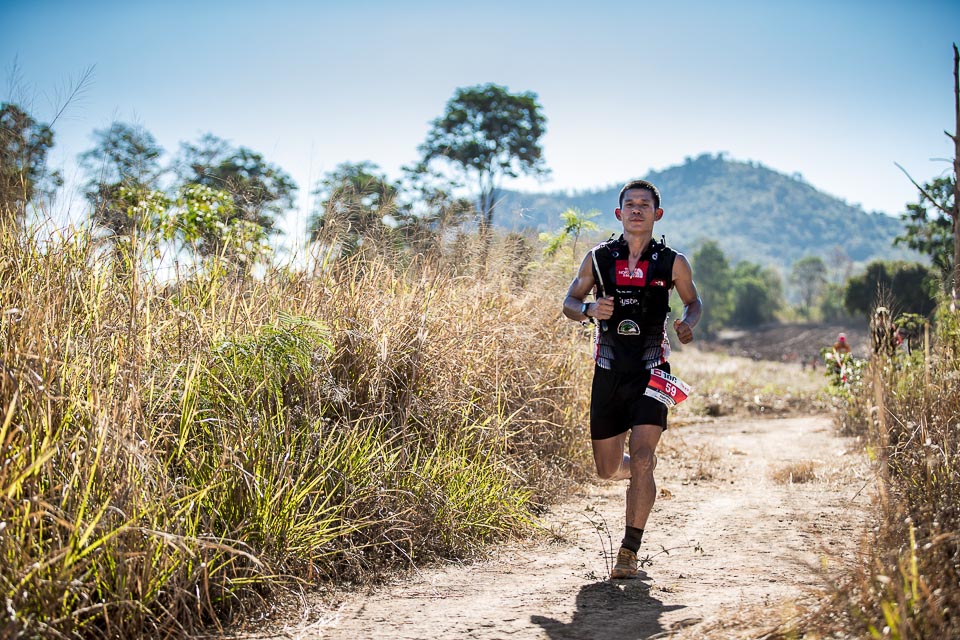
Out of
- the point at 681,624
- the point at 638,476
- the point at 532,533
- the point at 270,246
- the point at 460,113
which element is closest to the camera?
the point at 681,624

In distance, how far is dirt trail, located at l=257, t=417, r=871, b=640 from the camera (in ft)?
11.0

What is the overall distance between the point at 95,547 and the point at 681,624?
88.8 inches

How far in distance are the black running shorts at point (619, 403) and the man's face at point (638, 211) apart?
825 millimetres

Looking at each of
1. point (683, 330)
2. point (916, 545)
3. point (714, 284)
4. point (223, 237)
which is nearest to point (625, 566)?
point (683, 330)

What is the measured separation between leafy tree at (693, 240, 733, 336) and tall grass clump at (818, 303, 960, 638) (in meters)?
95.2

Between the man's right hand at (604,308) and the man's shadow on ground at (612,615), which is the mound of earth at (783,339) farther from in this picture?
the man's shadow on ground at (612,615)

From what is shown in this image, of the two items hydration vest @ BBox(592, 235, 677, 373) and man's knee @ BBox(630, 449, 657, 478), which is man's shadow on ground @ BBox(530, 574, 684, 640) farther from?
hydration vest @ BBox(592, 235, 677, 373)

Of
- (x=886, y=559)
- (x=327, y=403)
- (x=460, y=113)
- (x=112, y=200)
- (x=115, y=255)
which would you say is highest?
(x=460, y=113)

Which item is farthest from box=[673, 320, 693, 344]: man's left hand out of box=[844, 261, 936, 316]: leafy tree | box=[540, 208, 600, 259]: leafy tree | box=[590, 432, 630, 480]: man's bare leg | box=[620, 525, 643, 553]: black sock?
box=[540, 208, 600, 259]: leafy tree

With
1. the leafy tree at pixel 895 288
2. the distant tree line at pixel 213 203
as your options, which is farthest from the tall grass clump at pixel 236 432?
the leafy tree at pixel 895 288

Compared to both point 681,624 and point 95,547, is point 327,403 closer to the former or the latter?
point 95,547

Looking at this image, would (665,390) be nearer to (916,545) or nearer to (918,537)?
(918,537)

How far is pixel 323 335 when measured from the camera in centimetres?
481

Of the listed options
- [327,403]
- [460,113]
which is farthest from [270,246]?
[460,113]
